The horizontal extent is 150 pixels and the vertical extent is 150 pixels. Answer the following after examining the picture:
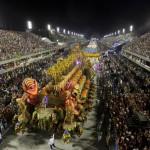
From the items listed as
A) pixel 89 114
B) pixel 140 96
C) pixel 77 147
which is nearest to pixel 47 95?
pixel 77 147

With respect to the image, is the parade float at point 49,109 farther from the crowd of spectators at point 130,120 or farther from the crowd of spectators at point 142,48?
the crowd of spectators at point 142,48

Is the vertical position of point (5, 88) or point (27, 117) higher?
point (5, 88)

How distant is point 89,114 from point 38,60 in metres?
28.0

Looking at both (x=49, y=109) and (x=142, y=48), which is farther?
(x=142, y=48)

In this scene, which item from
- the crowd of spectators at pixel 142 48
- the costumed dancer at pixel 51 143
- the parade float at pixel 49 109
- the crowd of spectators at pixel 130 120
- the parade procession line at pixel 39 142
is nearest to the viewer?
the crowd of spectators at pixel 130 120

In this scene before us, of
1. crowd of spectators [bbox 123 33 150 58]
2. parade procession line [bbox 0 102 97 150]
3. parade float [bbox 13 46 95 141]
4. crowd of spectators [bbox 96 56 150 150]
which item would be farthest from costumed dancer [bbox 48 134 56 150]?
crowd of spectators [bbox 123 33 150 58]

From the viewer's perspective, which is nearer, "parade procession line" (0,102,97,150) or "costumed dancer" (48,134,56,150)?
"costumed dancer" (48,134,56,150)

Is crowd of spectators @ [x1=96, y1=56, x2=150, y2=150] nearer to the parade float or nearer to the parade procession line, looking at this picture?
the parade procession line

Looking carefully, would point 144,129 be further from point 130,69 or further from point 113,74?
point 130,69

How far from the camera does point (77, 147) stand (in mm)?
17531

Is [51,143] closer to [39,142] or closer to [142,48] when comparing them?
[39,142]

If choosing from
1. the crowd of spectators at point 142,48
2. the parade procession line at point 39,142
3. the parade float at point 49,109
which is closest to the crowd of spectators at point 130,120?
the parade procession line at point 39,142

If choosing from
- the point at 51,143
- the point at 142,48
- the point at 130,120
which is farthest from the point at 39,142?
the point at 142,48

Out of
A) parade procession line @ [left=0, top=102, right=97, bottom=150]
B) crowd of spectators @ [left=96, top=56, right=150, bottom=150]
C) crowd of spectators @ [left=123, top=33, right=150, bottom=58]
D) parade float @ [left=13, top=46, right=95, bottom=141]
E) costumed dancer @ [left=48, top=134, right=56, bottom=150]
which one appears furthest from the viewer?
crowd of spectators @ [left=123, top=33, right=150, bottom=58]
